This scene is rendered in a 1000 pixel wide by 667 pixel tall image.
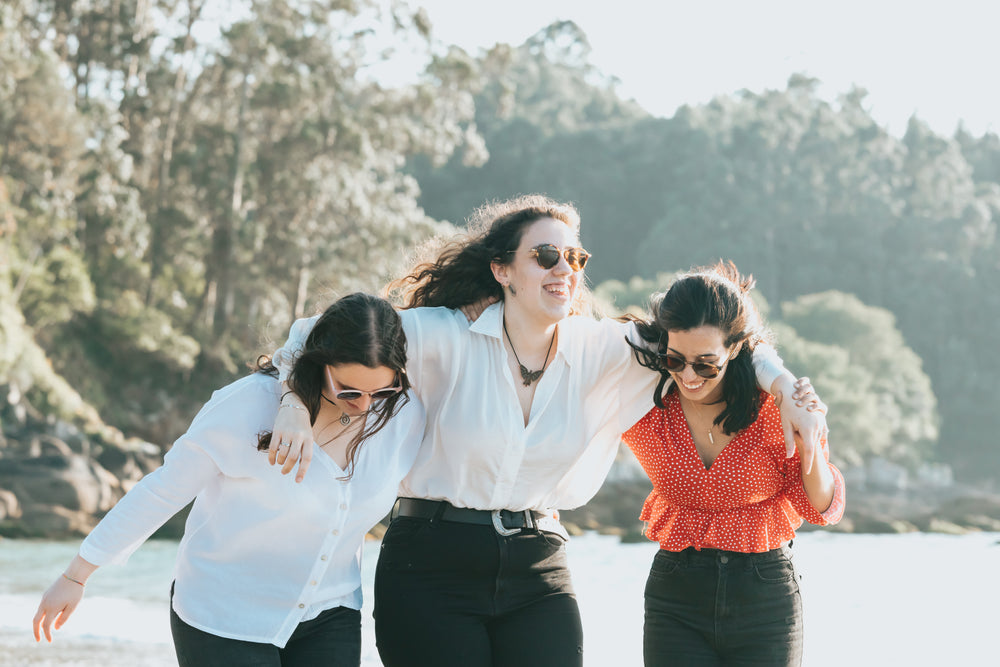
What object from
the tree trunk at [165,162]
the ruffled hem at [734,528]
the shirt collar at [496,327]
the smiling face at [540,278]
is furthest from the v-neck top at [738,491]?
the tree trunk at [165,162]

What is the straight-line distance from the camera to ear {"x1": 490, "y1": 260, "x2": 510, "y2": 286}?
12.5 feet

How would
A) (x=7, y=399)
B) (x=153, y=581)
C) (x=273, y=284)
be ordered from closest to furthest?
(x=153, y=581), (x=7, y=399), (x=273, y=284)

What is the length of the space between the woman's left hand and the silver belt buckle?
2.86 ft

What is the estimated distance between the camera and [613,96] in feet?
254

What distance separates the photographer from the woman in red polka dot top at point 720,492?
342 centimetres

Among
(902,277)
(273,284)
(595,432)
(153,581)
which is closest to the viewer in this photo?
(595,432)

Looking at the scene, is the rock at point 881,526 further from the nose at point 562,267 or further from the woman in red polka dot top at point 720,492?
the nose at point 562,267

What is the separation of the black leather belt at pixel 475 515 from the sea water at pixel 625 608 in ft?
1.06

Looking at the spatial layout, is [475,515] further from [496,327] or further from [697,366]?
[697,366]

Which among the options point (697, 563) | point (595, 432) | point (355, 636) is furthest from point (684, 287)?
point (355, 636)

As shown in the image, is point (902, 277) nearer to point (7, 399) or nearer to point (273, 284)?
point (273, 284)

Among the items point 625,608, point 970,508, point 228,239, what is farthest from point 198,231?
point 970,508

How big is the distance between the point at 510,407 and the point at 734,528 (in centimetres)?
80

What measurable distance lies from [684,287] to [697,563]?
2.83 ft
